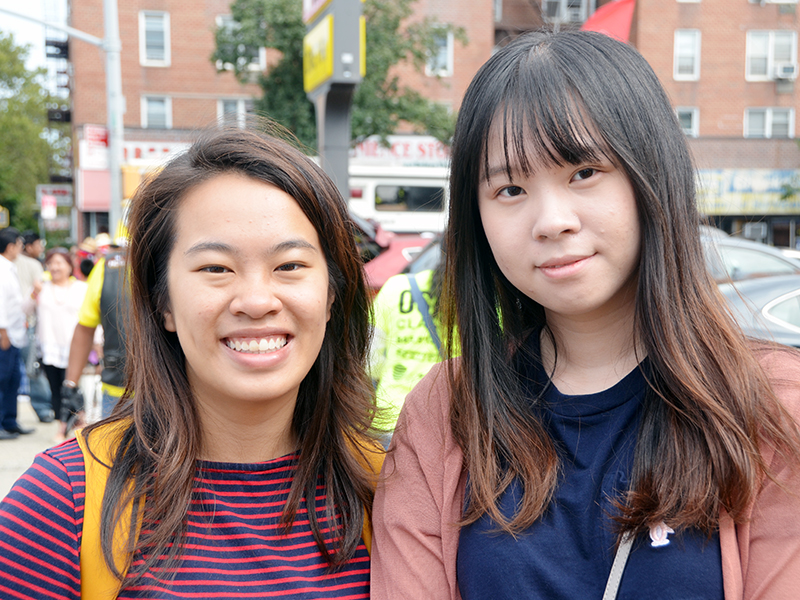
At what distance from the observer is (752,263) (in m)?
6.97

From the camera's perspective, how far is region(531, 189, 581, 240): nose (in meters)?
1.47

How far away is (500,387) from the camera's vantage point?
1.72 m

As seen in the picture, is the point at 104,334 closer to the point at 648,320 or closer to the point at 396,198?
the point at 648,320

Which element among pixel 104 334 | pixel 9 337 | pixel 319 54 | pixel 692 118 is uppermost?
pixel 692 118

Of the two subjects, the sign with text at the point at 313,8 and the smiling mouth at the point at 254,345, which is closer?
the smiling mouth at the point at 254,345

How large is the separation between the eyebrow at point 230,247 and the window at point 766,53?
29053mm

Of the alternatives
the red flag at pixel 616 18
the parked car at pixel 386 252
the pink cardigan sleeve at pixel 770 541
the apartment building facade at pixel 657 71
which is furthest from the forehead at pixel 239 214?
the apartment building facade at pixel 657 71

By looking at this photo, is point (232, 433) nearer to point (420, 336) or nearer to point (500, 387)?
point (500, 387)

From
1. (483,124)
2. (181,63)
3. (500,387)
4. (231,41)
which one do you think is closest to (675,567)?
(500,387)

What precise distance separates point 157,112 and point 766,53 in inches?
855

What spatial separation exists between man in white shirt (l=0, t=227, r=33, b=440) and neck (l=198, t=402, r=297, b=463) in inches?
254

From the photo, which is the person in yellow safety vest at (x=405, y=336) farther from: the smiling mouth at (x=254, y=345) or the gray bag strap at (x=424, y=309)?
the smiling mouth at (x=254, y=345)

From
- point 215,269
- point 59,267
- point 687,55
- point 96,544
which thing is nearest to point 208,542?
point 96,544

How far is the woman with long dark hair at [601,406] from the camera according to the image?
4.56ft
